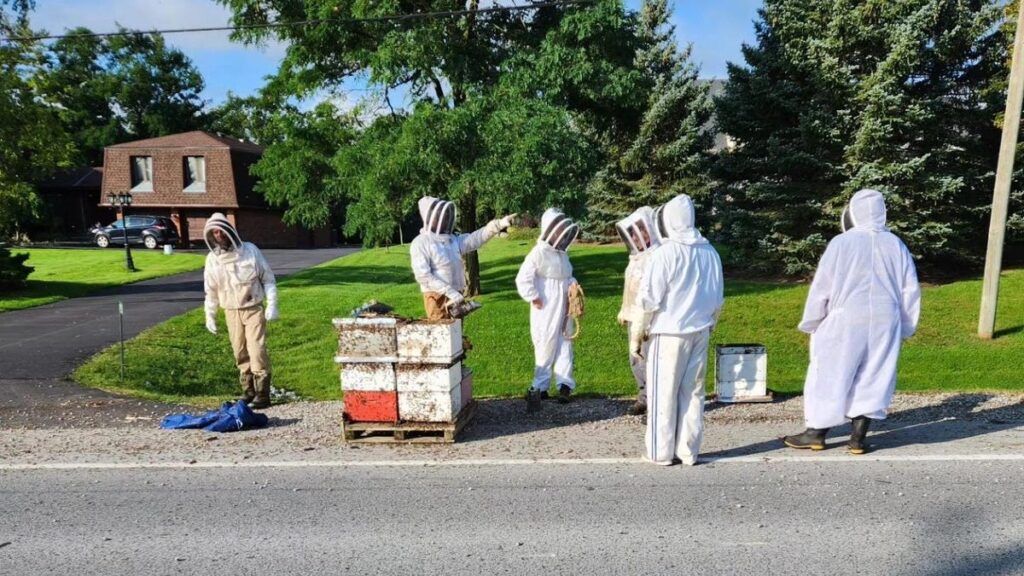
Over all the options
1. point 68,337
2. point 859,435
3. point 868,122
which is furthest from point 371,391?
point 868,122

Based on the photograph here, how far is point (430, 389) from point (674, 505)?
248 centimetres

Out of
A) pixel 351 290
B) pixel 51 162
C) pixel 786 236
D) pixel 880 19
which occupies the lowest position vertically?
pixel 351 290

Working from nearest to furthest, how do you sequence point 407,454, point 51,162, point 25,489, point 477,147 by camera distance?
point 25,489
point 407,454
point 477,147
point 51,162

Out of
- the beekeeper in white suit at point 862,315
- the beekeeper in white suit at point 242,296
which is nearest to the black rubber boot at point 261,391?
the beekeeper in white suit at point 242,296

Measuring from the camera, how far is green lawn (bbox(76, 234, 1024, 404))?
10656mm

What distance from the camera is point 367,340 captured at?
21.5 feet

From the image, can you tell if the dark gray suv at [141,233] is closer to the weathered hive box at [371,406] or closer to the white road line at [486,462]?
the white road line at [486,462]

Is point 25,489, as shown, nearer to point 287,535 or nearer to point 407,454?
point 287,535

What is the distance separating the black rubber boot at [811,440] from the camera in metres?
6.05

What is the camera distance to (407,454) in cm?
625

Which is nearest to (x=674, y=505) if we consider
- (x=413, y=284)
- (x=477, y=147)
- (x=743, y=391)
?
(x=743, y=391)

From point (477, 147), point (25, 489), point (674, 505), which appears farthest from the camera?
point (477, 147)

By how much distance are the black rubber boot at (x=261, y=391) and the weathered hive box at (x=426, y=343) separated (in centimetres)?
248

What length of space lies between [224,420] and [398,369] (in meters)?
2.02
